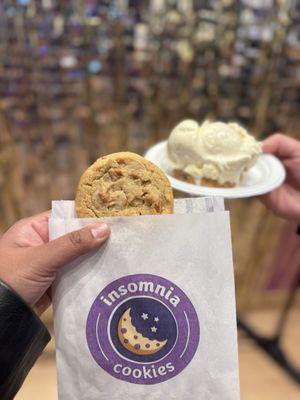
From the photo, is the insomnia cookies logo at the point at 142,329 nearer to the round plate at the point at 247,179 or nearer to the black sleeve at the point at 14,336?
the black sleeve at the point at 14,336

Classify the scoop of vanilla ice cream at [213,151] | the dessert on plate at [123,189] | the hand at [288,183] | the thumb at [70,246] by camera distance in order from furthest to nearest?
the hand at [288,183]
the scoop of vanilla ice cream at [213,151]
the dessert on plate at [123,189]
the thumb at [70,246]

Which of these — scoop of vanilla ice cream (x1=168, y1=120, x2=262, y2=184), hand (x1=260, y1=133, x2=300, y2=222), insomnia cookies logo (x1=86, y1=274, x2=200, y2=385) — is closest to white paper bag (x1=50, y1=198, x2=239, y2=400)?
insomnia cookies logo (x1=86, y1=274, x2=200, y2=385)

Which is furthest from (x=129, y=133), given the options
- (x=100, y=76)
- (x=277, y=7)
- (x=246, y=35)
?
(x=277, y=7)

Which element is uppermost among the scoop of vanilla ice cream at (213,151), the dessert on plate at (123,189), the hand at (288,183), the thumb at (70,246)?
the dessert on plate at (123,189)

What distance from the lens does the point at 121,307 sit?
979 mm

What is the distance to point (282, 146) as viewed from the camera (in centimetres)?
186

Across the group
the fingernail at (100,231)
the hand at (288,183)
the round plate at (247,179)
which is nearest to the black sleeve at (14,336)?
the fingernail at (100,231)

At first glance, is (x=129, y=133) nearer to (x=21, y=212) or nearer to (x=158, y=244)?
(x=21, y=212)

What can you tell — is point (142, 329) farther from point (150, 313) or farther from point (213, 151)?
point (213, 151)

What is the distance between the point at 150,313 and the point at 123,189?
28 centimetres

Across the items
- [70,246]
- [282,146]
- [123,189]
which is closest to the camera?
[70,246]

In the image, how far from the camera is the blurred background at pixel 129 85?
2258 mm

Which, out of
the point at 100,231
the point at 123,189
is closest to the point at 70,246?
the point at 100,231

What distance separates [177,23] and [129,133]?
2.02ft
